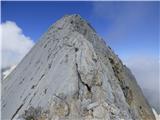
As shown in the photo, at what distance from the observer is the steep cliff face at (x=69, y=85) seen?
17703 mm

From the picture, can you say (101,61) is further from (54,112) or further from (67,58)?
(54,112)

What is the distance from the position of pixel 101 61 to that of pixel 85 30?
5236 mm

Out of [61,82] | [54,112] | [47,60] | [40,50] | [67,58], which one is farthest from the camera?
[40,50]

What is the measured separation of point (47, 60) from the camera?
2219 cm

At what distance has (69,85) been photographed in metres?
18.3

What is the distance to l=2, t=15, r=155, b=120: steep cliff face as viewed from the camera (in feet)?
58.1

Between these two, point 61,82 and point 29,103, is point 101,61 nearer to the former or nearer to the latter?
point 61,82

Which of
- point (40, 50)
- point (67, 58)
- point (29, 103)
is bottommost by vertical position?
point (29, 103)

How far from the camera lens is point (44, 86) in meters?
19.9

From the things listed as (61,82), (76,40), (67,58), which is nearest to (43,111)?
(61,82)

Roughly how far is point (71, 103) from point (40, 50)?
791cm

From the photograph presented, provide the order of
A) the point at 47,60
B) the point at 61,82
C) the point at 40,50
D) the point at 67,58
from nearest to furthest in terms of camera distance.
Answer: the point at 61,82, the point at 67,58, the point at 47,60, the point at 40,50

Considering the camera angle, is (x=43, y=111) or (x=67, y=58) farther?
(x=67, y=58)

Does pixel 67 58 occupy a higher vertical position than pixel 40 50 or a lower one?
lower
